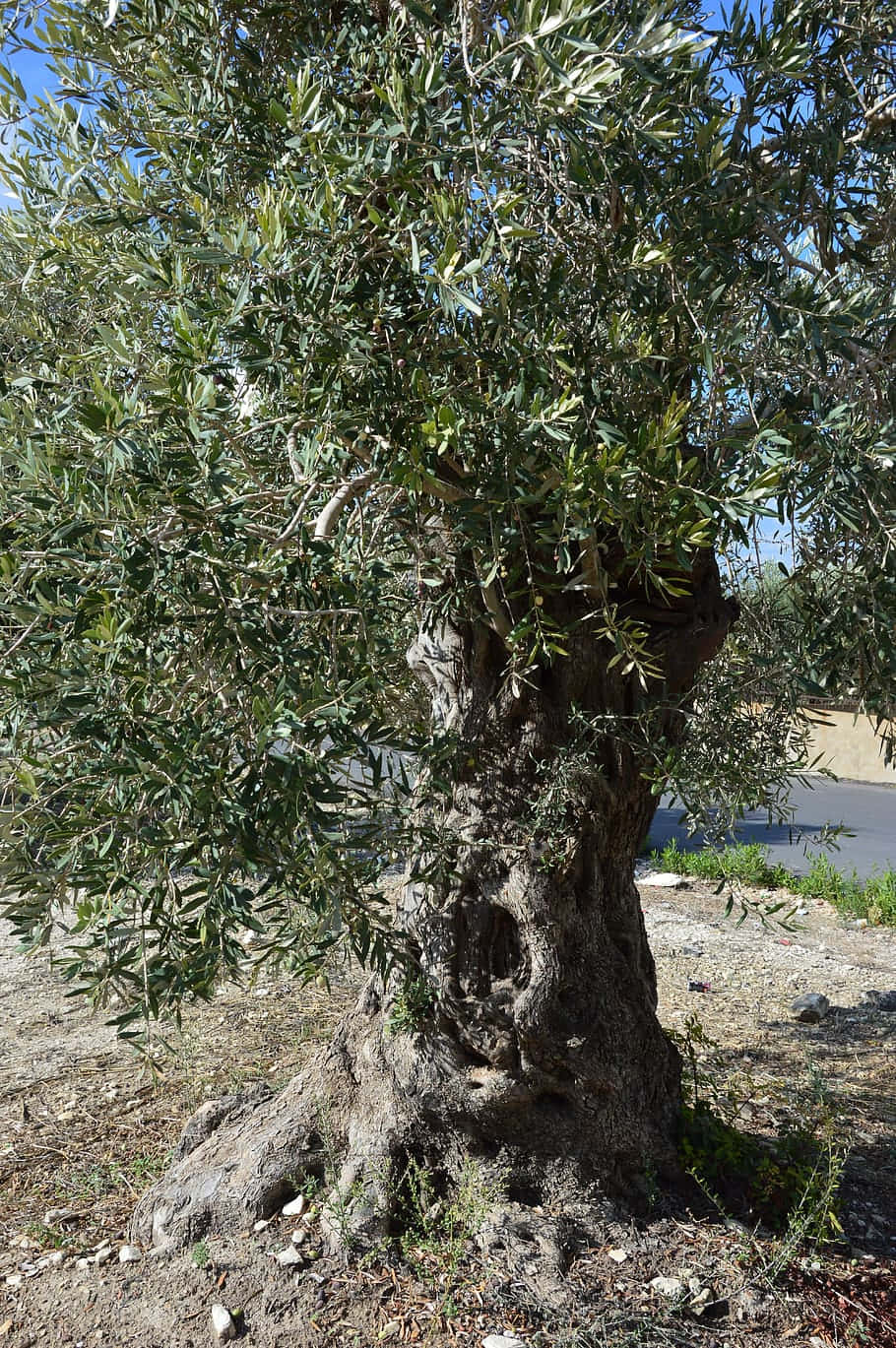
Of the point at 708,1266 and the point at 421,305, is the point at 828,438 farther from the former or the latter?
the point at 708,1266

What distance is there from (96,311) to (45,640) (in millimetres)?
1691

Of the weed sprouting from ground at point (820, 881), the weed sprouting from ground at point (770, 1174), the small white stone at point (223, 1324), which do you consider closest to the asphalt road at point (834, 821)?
the weed sprouting from ground at point (820, 881)

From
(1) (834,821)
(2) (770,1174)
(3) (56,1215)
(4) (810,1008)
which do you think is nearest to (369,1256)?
(3) (56,1215)

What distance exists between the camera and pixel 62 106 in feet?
10.4

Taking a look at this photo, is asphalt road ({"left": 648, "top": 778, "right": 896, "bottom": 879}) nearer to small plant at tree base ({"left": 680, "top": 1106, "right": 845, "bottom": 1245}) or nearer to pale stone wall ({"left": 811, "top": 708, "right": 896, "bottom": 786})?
pale stone wall ({"left": 811, "top": 708, "right": 896, "bottom": 786})

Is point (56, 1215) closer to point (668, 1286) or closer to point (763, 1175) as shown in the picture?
point (668, 1286)

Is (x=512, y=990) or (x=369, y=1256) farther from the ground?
(x=512, y=990)

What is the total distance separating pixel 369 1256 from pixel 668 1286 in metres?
1.01

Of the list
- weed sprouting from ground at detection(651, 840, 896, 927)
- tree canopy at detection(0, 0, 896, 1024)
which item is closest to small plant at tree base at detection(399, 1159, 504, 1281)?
tree canopy at detection(0, 0, 896, 1024)

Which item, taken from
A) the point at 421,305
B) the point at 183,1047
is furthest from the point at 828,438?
the point at 183,1047

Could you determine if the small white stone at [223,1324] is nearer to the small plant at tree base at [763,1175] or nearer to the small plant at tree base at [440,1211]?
the small plant at tree base at [440,1211]

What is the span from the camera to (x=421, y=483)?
106 inches

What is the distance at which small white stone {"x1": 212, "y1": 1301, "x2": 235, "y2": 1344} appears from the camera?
3301 mm

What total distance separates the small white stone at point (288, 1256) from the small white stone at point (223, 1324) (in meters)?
0.24
